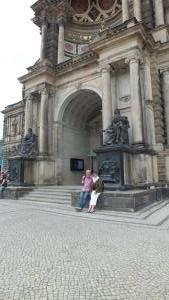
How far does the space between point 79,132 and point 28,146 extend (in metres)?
5.62

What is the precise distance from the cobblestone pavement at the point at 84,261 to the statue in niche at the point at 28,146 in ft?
34.4

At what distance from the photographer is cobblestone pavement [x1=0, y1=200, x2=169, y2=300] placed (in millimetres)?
2648

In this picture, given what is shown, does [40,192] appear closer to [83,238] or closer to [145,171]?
[145,171]

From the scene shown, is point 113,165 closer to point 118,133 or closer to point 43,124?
point 118,133

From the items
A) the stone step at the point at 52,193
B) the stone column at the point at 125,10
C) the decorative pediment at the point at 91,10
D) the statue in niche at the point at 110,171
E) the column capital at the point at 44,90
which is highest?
the decorative pediment at the point at 91,10

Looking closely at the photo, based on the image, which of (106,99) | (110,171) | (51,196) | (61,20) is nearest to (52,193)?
(51,196)

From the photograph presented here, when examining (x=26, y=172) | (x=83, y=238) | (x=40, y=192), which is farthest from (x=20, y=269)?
(x=26, y=172)

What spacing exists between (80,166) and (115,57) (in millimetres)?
9762

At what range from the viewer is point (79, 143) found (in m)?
20.8

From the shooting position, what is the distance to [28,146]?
664 inches

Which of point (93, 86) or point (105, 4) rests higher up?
point (105, 4)

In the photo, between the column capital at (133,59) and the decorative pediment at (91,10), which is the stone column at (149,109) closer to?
the column capital at (133,59)

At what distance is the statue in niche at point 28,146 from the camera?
16641mm

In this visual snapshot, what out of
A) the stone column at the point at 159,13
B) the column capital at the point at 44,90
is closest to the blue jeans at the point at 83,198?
the column capital at the point at 44,90
